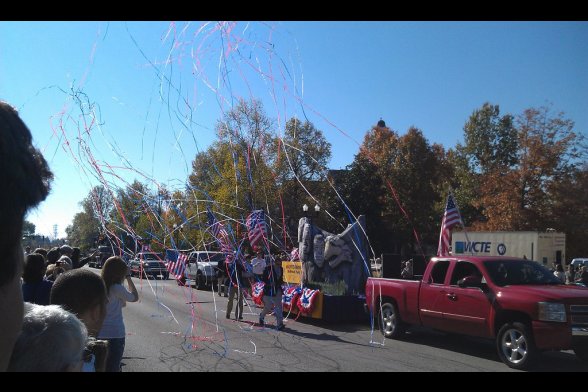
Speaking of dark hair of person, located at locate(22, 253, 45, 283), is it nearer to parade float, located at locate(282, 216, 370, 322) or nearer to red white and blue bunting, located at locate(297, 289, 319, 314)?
red white and blue bunting, located at locate(297, 289, 319, 314)

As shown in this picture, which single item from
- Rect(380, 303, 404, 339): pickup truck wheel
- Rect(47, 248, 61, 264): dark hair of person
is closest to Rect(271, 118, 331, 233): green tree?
Rect(380, 303, 404, 339): pickup truck wheel

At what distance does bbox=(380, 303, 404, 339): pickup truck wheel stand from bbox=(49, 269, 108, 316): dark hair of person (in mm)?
8612

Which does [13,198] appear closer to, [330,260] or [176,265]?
[176,265]

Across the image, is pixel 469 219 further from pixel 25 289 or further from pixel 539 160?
pixel 25 289

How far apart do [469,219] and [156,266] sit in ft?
95.3

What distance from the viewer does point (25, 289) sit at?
15.8 feet

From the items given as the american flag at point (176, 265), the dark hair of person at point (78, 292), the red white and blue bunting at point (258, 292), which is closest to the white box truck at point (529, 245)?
the red white and blue bunting at point (258, 292)

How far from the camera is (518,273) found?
8906mm

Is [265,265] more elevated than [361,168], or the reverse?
[361,168]

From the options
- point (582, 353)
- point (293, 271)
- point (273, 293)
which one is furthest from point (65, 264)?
point (293, 271)

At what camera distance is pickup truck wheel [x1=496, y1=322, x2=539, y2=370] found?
25.3 ft

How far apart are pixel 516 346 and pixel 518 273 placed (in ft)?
4.88
